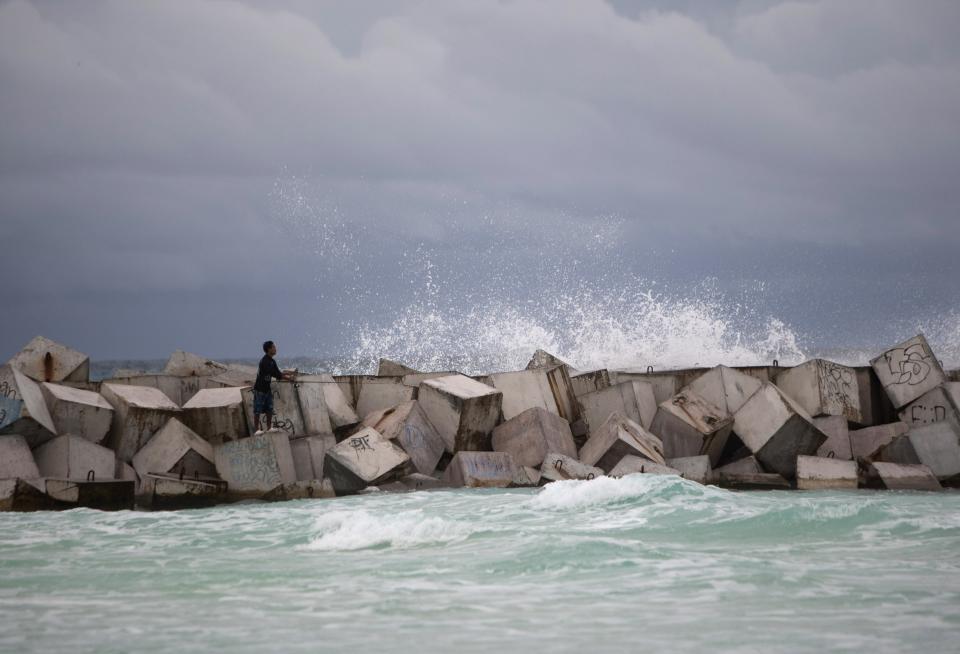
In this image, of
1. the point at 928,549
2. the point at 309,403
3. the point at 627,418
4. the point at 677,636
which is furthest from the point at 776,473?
the point at 677,636

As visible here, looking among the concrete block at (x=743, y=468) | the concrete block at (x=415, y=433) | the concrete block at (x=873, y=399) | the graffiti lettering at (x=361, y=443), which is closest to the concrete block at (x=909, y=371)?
the concrete block at (x=873, y=399)

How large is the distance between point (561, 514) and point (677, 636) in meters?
4.15

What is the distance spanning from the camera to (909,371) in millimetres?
12812

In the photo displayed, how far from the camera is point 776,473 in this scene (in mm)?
11727

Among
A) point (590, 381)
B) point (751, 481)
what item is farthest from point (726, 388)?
point (590, 381)

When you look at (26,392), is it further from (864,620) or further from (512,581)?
(864,620)

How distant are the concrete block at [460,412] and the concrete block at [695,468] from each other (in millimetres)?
2151

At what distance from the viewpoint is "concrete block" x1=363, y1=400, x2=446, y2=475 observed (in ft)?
37.5

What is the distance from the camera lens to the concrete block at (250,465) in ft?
34.5

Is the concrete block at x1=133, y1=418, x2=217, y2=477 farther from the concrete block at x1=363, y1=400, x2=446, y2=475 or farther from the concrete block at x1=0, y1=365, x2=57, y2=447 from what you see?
the concrete block at x1=363, y1=400, x2=446, y2=475

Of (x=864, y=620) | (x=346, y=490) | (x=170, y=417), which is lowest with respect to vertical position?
(x=864, y=620)

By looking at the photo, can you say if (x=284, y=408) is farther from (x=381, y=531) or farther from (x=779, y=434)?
(x=779, y=434)

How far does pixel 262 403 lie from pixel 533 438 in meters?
3.04

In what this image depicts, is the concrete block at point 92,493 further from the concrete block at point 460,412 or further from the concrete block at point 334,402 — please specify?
the concrete block at point 460,412
